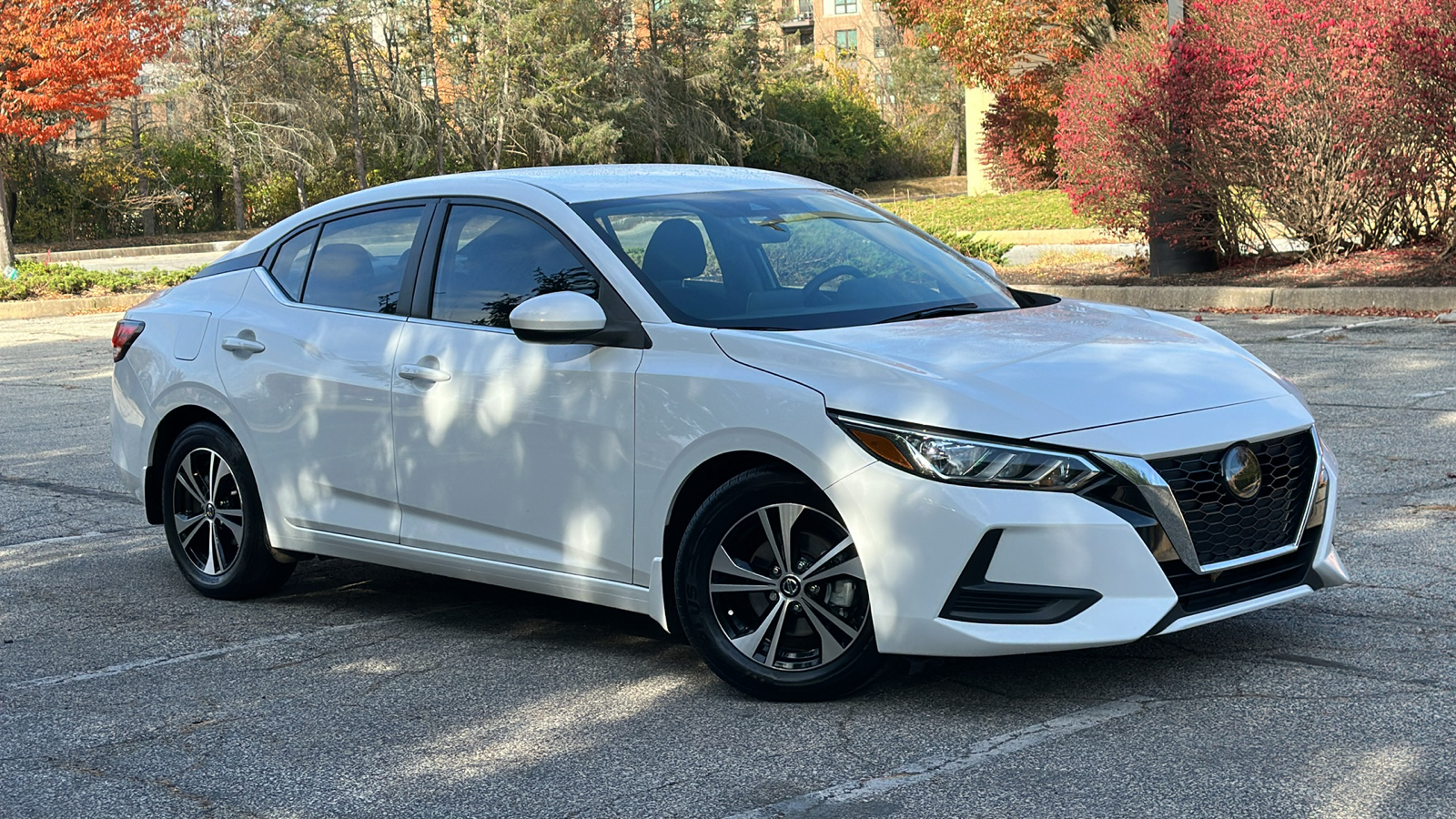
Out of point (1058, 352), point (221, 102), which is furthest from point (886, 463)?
point (221, 102)

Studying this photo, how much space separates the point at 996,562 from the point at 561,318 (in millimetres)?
1604

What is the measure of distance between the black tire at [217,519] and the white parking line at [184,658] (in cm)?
54

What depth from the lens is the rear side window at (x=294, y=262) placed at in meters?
6.23

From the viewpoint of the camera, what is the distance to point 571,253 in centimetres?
530

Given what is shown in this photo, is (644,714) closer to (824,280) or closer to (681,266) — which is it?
(681,266)

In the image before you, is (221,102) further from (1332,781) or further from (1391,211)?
(1332,781)

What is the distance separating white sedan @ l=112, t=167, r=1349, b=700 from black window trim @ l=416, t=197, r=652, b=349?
12 mm

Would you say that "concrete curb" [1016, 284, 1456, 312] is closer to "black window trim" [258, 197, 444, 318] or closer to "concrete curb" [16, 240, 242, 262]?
"black window trim" [258, 197, 444, 318]

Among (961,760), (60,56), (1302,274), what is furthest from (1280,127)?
(60,56)

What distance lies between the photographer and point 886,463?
14.1 feet

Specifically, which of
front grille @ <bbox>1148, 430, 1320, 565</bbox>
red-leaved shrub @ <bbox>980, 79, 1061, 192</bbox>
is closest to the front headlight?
front grille @ <bbox>1148, 430, 1320, 565</bbox>

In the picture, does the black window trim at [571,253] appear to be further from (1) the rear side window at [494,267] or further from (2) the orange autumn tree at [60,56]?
(2) the orange autumn tree at [60,56]

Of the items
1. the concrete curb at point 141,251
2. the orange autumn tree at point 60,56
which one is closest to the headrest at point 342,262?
the orange autumn tree at point 60,56

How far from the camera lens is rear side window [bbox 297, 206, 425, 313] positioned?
5820mm
